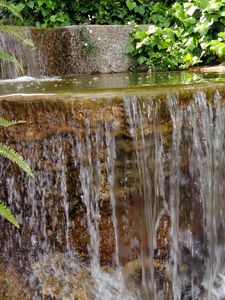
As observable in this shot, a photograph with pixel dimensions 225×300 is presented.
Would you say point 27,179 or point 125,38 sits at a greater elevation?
point 125,38

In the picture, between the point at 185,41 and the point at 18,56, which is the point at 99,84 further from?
the point at 185,41

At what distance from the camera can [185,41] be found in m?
6.90

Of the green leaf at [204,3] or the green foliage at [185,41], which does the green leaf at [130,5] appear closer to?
the green foliage at [185,41]

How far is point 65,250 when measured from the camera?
338 cm

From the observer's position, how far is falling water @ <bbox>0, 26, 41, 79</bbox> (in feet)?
20.4

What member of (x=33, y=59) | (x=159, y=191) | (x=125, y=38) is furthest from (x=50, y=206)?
(x=125, y=38)

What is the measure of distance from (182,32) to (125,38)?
0.83 metres

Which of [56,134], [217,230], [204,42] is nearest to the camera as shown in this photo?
[56,134]

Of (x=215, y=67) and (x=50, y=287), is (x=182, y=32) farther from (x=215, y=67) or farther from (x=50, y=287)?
(x=50, y=287)

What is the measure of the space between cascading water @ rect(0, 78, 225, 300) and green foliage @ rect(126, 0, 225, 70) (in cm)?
317

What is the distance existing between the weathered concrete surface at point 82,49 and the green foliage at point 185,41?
7.7 inches

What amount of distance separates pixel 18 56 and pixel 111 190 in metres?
3.55

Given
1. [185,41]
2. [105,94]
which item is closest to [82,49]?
[185,41]

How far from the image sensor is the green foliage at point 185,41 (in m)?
6.69
